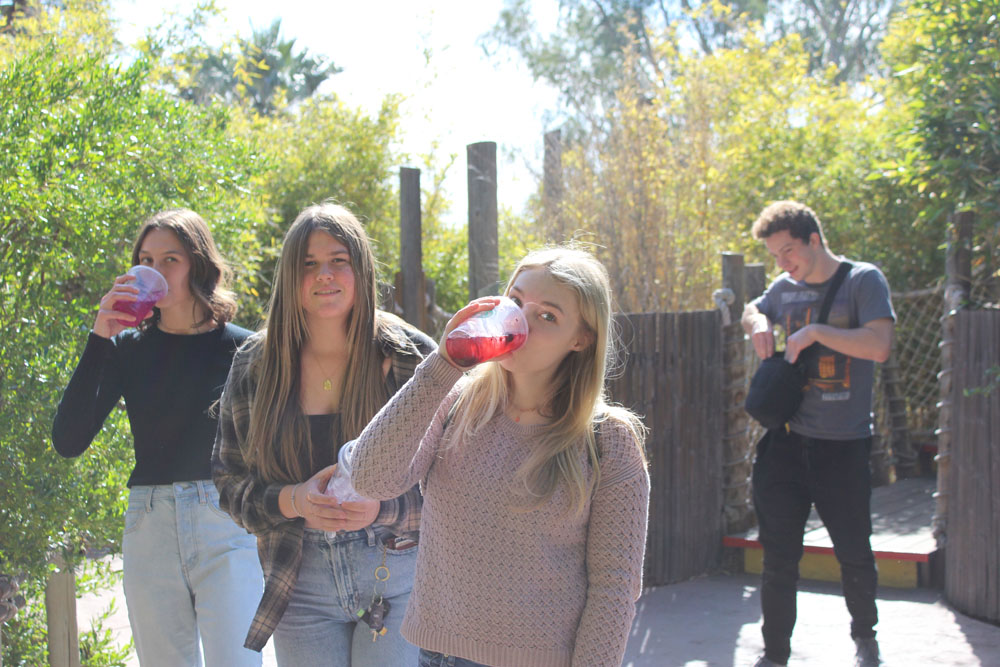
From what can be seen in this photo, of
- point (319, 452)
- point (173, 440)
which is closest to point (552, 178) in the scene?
point (173, 440)

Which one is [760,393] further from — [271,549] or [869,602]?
[271,549]

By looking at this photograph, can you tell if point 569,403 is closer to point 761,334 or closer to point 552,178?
point 761,334

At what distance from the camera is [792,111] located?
372 inches

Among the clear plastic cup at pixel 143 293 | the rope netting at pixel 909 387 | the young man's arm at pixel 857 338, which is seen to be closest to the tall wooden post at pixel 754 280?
the young man's arm at pixel 857 338

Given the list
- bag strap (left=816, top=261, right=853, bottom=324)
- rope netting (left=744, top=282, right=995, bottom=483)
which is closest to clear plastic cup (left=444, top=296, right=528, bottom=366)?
bag strap (left=816, top=261, right=853, bottom=324)

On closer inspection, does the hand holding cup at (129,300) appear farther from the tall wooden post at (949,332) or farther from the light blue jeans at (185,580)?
the tall wooden post at (949,332)

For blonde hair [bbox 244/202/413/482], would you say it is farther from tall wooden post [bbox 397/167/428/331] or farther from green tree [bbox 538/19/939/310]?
green tree [bbox 538/19/939/310]

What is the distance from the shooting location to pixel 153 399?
278 centimetres

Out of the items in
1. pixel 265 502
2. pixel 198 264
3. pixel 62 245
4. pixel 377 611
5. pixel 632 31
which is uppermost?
pixel 632 31

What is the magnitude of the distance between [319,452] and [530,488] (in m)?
0.67

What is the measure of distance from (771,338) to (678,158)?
5019 millimetres

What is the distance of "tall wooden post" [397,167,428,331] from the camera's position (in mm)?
4805

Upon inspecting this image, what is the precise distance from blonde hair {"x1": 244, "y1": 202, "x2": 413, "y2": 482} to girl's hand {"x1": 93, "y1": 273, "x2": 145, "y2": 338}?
1.69ft

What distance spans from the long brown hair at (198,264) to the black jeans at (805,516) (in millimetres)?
2214
